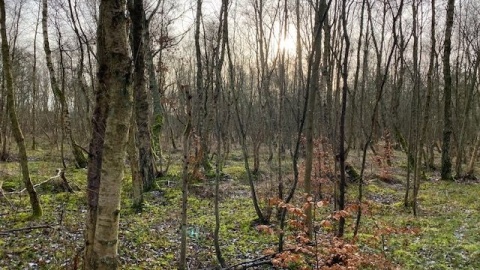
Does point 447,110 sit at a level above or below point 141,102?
above

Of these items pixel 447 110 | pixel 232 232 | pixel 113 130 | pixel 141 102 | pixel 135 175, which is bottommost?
pixel 232 232

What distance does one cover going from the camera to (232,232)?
24.6 ft

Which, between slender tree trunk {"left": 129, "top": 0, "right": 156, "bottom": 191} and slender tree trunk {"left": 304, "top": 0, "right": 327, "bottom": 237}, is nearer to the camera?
slender tree trunk {"left": 304, "top": 0, "right": 327, "bottom": 237}

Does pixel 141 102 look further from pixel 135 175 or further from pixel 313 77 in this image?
pixel 313 77

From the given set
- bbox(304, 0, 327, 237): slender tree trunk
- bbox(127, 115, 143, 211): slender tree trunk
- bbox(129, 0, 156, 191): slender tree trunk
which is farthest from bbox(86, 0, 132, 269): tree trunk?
bbox(127, 115, 143, 211): slender tree trunk

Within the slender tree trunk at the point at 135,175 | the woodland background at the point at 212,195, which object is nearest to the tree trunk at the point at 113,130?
the woodland background at the point at 212,195

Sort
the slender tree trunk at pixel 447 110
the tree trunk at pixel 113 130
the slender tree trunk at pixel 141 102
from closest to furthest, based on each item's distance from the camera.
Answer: the tree trunk at pixel 113 130 < the slender tree trunk at pixel 141 102 < the slender tree trunk at pixel 447 110

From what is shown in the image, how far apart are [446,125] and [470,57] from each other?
777 centimetres

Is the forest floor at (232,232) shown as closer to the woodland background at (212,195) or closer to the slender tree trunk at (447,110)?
the woodland background at (212,195)

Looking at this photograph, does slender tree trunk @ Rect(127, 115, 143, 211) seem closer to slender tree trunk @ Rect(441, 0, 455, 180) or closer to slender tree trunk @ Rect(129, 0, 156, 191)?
slender tree trunk @ Rect(129, 0, 156, 191)

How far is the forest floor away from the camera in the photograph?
5.07 m

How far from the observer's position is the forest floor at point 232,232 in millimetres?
5074

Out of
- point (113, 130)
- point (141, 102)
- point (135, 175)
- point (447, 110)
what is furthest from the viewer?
point (447, 110)

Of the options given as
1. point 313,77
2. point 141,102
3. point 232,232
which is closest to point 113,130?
point 313,77
